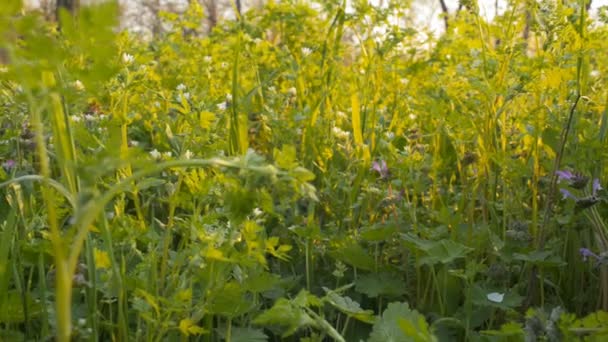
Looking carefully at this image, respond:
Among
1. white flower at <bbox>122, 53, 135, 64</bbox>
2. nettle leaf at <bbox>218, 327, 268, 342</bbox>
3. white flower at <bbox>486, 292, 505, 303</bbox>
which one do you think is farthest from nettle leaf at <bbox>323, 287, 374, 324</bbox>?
white flower at <bbox>122, 53, 135, 64</bbox>

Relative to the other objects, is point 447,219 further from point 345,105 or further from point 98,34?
point 345,105

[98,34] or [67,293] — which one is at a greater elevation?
[98,34]

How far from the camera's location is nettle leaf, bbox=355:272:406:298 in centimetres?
193

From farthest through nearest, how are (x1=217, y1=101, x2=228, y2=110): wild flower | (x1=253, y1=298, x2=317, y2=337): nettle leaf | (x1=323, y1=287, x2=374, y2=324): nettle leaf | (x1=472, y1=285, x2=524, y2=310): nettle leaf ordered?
(x1=217, y1=101, x2=228, y2=110): wild flower, (x1=472, y1=285, x2=524, y2=310): nettle leaf, (x1=323, y1=287, x2=374, y2=324): nettle leaf, (x1=253, y1=298, x2=317, y2=337): nettle leaf

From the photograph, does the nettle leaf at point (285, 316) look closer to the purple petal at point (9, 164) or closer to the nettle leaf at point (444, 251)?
the nettle leaf at point (444, 251)

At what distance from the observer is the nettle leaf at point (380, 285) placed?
6.34 ft

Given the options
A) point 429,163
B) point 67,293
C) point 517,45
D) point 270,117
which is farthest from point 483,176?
point 67,293

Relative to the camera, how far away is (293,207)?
228 cm

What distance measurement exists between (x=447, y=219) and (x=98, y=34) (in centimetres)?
140

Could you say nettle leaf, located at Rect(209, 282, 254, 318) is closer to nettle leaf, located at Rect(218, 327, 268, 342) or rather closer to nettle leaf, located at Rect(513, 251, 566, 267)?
nettle leaf, located at Rect(218, 327, 268, 342)

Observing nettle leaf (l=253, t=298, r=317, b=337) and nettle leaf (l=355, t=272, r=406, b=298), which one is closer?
nettle leaf (l=253, t=298, r=317, b=337)

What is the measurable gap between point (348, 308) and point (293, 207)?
92 centimetres

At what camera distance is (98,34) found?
2.88 ft

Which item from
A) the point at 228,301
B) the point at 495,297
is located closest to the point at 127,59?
the point at 228,301
